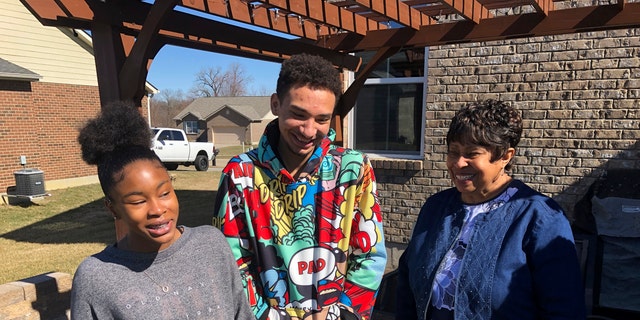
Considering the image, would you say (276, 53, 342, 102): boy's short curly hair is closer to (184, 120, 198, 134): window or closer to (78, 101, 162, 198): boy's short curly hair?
(78, 101, 162, 198): boy's short curly hair

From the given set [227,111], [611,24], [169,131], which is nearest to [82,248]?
[611,24]

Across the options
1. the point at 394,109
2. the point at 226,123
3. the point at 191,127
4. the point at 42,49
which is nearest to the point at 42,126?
the point at 42,49

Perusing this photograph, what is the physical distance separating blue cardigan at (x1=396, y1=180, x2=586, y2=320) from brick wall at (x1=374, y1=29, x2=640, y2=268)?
3.42m

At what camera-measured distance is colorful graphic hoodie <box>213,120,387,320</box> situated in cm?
151

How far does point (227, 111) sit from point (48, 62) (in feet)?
120

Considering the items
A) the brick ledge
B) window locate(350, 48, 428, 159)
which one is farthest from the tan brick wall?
window locate(350, 48, 428, 159)

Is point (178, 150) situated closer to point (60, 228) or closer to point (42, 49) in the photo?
point (42, 49)

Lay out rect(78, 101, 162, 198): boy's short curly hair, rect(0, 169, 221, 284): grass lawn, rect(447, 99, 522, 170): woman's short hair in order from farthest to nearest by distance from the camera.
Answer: rect(0, 169, 221, 284): grass lawn
rect(447, 99, 522, 170): woman's short hair
rect(78, 101, 162, 198): boy's short curly hair

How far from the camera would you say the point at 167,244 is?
1.45m

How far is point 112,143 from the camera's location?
1427mm

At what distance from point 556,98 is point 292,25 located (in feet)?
9.76

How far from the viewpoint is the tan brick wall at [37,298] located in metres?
2.70

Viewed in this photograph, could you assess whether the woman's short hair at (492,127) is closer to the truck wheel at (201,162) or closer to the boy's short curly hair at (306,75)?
the boy's short curly hair at (306,75)

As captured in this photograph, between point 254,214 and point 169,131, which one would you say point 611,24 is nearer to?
point 254,214
